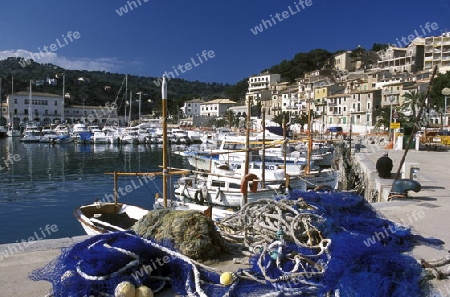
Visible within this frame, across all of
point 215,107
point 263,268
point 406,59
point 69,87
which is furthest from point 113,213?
point 69,87

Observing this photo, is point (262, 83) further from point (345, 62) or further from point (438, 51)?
point (438, 51)

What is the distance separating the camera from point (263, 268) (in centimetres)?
453

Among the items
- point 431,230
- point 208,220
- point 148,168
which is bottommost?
point 148,168

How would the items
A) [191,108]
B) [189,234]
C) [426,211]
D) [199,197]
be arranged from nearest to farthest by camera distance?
1. [189,234]
2. [426,211]
3. [199,197]
4. [191,108]

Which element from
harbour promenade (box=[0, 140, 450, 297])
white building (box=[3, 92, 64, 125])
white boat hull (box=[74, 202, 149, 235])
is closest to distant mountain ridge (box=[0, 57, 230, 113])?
white building (box=[3, 92, 64, 125])

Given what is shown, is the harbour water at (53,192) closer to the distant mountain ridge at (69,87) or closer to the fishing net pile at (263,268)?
the fishing net pile at (263,268)

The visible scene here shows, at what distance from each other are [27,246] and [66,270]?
206cm

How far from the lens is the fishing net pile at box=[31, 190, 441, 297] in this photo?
3.93m

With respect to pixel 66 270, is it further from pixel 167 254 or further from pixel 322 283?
pixel 322 283

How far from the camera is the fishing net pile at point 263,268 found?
12.9ft

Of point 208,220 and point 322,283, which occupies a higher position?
point 208,220

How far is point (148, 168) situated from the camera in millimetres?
35469

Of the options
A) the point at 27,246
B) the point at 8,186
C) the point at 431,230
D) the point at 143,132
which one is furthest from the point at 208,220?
the point at 143,132

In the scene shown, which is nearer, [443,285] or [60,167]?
[443,285]
